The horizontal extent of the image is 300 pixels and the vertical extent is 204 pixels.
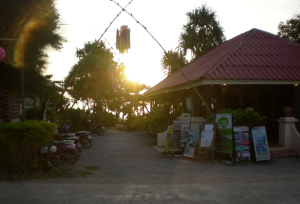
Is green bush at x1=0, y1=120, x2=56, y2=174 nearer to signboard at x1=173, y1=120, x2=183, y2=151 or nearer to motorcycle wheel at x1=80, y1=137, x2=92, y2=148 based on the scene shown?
signboard at x1=173, y1=120, x2=183, y2=151

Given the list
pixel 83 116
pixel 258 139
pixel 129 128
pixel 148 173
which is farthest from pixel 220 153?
pixel 129 128

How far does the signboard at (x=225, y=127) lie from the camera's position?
869 cm

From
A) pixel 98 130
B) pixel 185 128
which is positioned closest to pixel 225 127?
pixel 185 128

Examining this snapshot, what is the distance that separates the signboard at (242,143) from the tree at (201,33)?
66.2 ft

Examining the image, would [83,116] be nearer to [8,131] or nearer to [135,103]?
[135,103]

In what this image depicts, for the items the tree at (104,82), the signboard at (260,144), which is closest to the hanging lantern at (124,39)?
the signboard at (260,144)

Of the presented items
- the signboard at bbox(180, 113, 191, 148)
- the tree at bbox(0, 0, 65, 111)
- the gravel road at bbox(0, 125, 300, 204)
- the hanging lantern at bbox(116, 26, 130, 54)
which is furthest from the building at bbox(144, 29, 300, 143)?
the tree at bbox(0, 0, 65, 111)

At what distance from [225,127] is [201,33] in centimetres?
2179

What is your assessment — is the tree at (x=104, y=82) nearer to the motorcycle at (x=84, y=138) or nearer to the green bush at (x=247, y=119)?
the motorcycle at (x=84, y=138)

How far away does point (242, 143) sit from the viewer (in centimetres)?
861

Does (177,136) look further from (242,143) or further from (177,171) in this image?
(177,171)

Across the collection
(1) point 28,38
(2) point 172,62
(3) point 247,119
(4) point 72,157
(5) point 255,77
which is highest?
(2) point 172,62

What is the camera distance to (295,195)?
515 cm

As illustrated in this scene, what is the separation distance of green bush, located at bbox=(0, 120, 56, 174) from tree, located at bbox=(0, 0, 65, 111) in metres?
1.97
